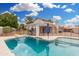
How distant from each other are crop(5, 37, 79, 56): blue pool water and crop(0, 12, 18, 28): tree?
29cm

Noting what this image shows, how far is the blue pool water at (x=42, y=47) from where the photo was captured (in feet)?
10.1

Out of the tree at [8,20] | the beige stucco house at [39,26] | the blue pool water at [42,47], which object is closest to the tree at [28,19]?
the beige stucco house at [39,26]

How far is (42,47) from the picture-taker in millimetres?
3158

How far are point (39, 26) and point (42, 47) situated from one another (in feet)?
1.27

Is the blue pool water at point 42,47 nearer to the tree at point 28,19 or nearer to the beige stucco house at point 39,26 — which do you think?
the beige stucco house at point 39,26

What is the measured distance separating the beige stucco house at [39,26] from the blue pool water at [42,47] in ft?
0.46

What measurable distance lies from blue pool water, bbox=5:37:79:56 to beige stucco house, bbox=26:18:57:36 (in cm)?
14

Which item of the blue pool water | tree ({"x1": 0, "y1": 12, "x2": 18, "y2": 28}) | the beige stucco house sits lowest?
Result: the blue pool water

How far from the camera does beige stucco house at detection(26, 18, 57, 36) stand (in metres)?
3.15

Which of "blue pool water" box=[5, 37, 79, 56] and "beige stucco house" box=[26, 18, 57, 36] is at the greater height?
"beige stucco house" box=[26, 18, 57, 36]

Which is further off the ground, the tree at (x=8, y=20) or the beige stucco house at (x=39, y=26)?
the tree at (x=8, y=20)

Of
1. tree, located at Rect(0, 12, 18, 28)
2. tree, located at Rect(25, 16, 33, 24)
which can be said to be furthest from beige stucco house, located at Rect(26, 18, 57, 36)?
tree, located at Rect(0, 12, 18, 28)

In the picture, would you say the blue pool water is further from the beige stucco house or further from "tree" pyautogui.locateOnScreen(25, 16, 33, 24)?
"tree" pyautogui.locateOnScreen(25, 16, 33, 24)

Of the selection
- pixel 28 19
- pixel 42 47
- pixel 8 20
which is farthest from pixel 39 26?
pixel 8 20
